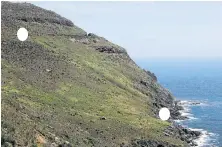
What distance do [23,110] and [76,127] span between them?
48.7 ft

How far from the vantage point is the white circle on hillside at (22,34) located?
154500 mm

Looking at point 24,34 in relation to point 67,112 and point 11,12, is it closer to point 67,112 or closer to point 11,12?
point 11,12

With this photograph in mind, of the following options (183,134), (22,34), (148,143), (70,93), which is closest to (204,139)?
(183,134)

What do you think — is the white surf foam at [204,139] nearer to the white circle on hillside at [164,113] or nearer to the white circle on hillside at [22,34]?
the white circle on hillside at [164,113]

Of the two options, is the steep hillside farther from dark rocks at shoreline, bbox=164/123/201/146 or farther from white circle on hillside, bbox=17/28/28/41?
white circle on hillside, bbox=17/28/28/41

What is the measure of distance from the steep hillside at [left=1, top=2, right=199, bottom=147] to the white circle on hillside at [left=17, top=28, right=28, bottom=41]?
1984 millimetres

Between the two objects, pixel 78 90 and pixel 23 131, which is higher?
pixel 78 90

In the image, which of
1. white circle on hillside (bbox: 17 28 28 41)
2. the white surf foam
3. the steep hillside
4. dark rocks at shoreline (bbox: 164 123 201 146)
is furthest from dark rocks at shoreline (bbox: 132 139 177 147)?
white circle on hillside (bbox: 17 28 28 41)

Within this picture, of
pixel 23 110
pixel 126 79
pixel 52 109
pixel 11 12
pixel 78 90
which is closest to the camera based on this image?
pixel 23 110

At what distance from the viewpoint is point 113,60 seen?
179 meters

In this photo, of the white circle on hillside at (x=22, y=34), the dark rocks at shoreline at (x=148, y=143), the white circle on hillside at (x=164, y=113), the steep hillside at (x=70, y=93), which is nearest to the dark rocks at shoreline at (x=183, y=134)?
the steep hillside at (x=70, y=93)

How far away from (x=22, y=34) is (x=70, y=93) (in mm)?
53891

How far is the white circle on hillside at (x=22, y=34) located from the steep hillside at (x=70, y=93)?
1.98m

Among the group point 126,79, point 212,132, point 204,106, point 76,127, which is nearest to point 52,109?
point 76,127
